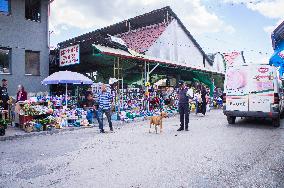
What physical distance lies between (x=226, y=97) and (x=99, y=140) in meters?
6.14

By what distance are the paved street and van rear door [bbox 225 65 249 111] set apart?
2.41 m

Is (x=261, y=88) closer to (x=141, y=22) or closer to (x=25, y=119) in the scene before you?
(x=25, y=119)

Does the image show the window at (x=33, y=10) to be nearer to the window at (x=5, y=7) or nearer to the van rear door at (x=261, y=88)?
the window at (x=5, y=7)

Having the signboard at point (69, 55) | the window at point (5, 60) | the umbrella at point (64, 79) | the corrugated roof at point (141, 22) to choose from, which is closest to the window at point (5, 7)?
the window at point (5, 60)

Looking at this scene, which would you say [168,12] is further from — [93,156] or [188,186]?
[188,186]

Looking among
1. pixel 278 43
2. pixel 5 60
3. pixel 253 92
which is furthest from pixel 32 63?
pixel 278 43

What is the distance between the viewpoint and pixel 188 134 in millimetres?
10055

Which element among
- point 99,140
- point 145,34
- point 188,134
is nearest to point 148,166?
point 99,140

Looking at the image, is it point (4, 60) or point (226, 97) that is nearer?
point (226, 97)

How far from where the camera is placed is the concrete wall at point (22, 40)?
1527 cm

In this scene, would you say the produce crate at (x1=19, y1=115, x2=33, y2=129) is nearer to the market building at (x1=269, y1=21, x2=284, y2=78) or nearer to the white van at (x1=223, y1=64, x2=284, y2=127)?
the white van at (x1=223, y1=64, x2=284, y2=127)

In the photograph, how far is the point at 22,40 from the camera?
1584cm

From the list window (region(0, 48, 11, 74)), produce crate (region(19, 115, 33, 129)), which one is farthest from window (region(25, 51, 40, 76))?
produce crate (region(19, 115, 33, 129))

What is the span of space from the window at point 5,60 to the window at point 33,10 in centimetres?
252
